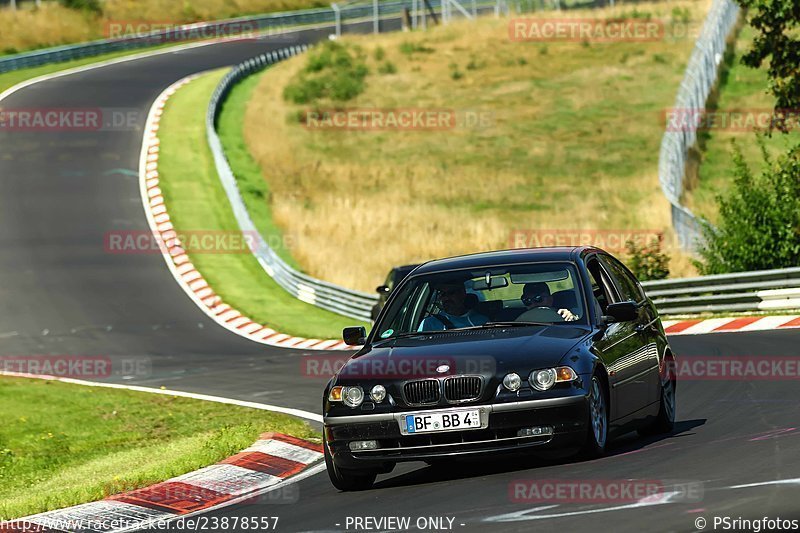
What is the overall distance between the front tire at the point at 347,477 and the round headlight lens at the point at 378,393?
56cm

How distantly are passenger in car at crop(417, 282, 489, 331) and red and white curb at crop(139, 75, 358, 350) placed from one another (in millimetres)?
14042

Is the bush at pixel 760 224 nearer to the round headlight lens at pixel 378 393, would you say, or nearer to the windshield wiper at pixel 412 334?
the windshield wiper at pixel 412 334

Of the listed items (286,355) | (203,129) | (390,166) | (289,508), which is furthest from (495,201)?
(289,508)

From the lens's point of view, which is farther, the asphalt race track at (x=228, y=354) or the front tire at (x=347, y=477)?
the front tire at (x=347, y=477)

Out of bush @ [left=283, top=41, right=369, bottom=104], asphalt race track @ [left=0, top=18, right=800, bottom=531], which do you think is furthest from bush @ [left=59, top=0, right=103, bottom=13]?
bush @ [left=283, top=41, right=369, bottom=104]

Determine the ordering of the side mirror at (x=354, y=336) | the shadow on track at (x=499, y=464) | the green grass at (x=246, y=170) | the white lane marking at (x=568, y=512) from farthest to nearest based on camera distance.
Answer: the green grass at (x=246, y=170) < the side mirror at (x=354, y=336) < the shadow on track at (x=499, y=464) < the white lane marking at (x=568, y=512)

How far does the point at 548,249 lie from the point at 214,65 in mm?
52638

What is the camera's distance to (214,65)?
61.6m

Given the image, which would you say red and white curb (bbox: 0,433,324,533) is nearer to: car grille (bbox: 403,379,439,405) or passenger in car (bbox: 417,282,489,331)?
car grille (bbox: 403,379,439,405)

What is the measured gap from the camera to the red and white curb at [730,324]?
2120cm

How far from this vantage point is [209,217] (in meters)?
38.8

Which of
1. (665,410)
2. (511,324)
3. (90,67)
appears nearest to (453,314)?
(511,324)

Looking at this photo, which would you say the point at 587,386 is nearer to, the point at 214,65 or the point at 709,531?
→ the point at 709,531

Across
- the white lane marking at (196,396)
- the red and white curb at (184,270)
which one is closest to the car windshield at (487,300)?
the white lane marking at (196,396)
